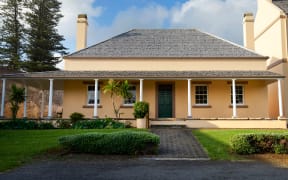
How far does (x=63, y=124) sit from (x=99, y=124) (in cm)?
242

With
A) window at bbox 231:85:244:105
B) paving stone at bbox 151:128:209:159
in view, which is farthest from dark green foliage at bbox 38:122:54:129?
window at bbox 231:85:244:105

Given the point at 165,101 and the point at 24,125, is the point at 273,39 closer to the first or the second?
the point at 165,101

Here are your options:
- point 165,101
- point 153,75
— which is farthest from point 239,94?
point 153,75

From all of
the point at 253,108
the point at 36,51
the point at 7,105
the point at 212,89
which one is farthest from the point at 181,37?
the point at 36,51

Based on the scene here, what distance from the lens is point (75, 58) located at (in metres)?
21.9

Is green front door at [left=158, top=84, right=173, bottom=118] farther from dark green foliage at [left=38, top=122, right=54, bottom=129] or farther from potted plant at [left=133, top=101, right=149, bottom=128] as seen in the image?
dark green foliage at [left=38, top=122, right=54, bottom=129]

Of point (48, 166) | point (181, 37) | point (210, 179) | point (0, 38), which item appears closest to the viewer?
point (210, 179)

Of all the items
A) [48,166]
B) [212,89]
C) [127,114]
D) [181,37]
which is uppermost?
[181,37]

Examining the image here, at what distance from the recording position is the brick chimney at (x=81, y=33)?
24.1m

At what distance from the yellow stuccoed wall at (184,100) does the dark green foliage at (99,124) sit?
2.82 m

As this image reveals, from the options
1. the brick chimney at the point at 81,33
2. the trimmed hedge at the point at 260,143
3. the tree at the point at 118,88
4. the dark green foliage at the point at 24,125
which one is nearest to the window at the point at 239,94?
the tree at the point at 118,88

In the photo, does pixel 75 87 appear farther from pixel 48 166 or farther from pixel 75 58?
pixel 48 166

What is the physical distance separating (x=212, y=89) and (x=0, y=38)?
29350 millimetres

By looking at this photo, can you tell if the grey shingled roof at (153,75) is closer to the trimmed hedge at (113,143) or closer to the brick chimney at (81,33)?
the brick chimney at (81,33)
